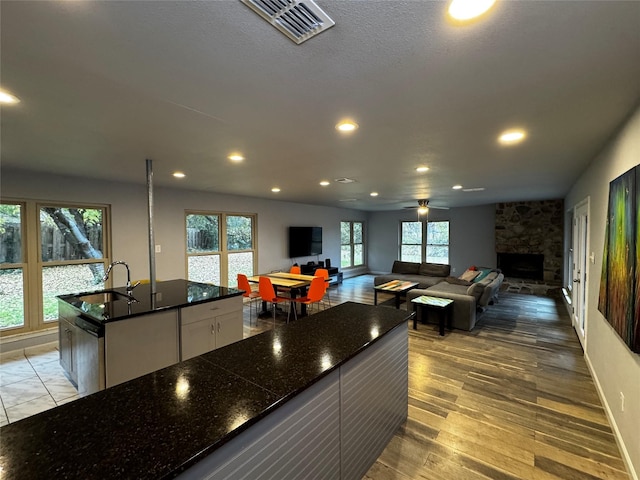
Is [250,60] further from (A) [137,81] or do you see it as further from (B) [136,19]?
(A) [137,81]

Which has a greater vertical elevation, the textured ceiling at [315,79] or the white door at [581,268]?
the textured ceiling at [315,79]

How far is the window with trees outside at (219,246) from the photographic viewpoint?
5852 mm

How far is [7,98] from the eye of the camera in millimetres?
1747

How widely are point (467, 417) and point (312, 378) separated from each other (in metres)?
1.92

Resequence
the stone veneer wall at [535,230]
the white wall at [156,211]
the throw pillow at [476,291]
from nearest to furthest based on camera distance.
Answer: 1. the white wall at [156,211]
2. the throw pillow at [476,291]
3. the stone veneer wall at [535,230]

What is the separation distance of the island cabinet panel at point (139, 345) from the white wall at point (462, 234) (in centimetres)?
854

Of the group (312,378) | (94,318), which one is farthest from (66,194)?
(312,378)

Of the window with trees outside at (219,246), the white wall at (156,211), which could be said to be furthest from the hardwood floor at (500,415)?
the white wall at (156,211)

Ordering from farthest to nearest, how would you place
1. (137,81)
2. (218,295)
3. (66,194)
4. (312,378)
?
(66,194), (218,295), (137,81), (312,378)

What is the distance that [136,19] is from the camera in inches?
43.6

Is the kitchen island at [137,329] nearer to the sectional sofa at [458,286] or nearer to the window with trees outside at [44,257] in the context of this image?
the window with trees outside at [44,257]

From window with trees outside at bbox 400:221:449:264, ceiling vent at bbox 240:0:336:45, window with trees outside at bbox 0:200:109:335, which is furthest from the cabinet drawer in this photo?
window with trees outside at bbox 400:221:449:264

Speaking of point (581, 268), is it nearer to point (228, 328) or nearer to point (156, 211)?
point (228, 328)

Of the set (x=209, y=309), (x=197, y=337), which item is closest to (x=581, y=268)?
(x=209, y=309)
